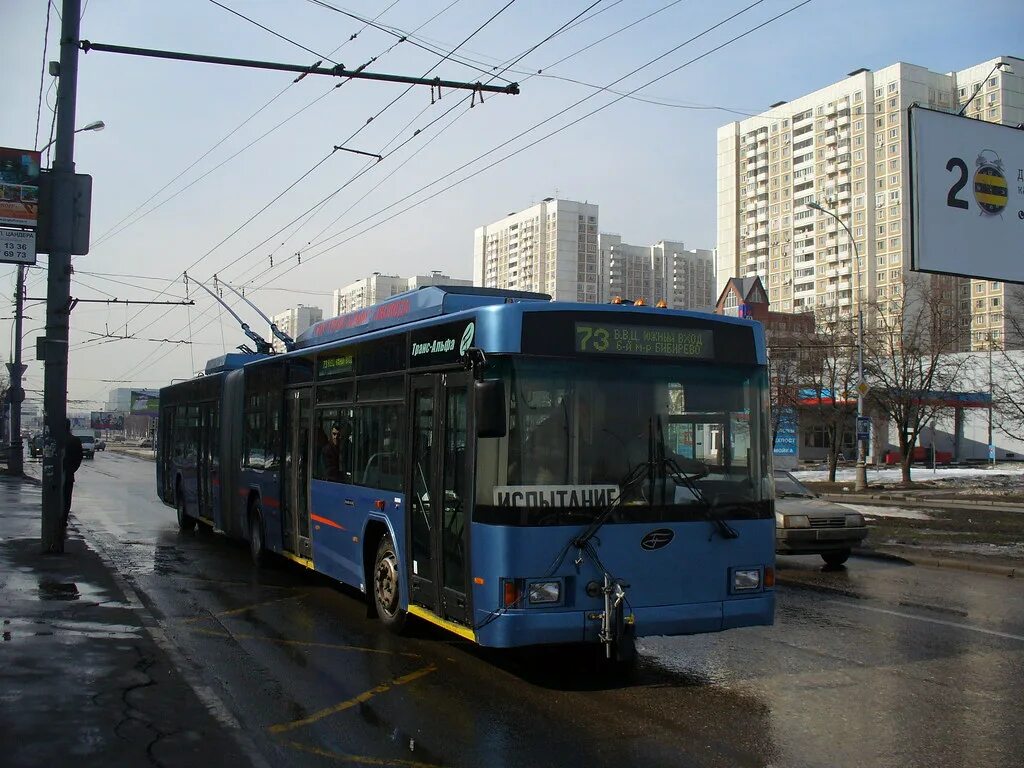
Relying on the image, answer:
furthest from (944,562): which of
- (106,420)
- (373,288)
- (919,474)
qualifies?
(106,420)

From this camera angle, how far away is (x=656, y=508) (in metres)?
6.75

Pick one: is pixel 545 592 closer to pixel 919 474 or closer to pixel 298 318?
pixel 919 474

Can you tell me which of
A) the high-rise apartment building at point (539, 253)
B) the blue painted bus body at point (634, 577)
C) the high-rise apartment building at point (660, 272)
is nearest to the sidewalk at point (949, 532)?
the blue painted bus body at point (634, 577)

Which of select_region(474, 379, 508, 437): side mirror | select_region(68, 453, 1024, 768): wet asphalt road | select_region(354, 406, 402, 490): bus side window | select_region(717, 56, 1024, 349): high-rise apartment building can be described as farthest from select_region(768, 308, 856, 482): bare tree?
select_region(717, 56, 1024, 349): high-rise apartment building

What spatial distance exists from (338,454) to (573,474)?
3.75 m

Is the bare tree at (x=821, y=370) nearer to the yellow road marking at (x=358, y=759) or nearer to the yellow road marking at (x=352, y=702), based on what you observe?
the yellow road marking at (x=352, y=702)

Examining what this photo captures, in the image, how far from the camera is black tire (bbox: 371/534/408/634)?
8.20m

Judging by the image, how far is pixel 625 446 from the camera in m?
6.70

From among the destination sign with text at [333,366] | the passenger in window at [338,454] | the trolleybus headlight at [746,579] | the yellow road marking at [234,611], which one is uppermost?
the destination sign with text at [333,366]

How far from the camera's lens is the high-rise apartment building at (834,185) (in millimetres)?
94500

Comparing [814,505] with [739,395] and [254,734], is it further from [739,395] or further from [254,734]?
[254,734]

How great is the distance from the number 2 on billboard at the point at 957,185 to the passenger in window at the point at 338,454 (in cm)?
1328

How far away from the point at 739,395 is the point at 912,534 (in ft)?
Result: 41.1

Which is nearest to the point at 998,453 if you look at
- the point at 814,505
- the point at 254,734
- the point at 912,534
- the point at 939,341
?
the point at 939,341
